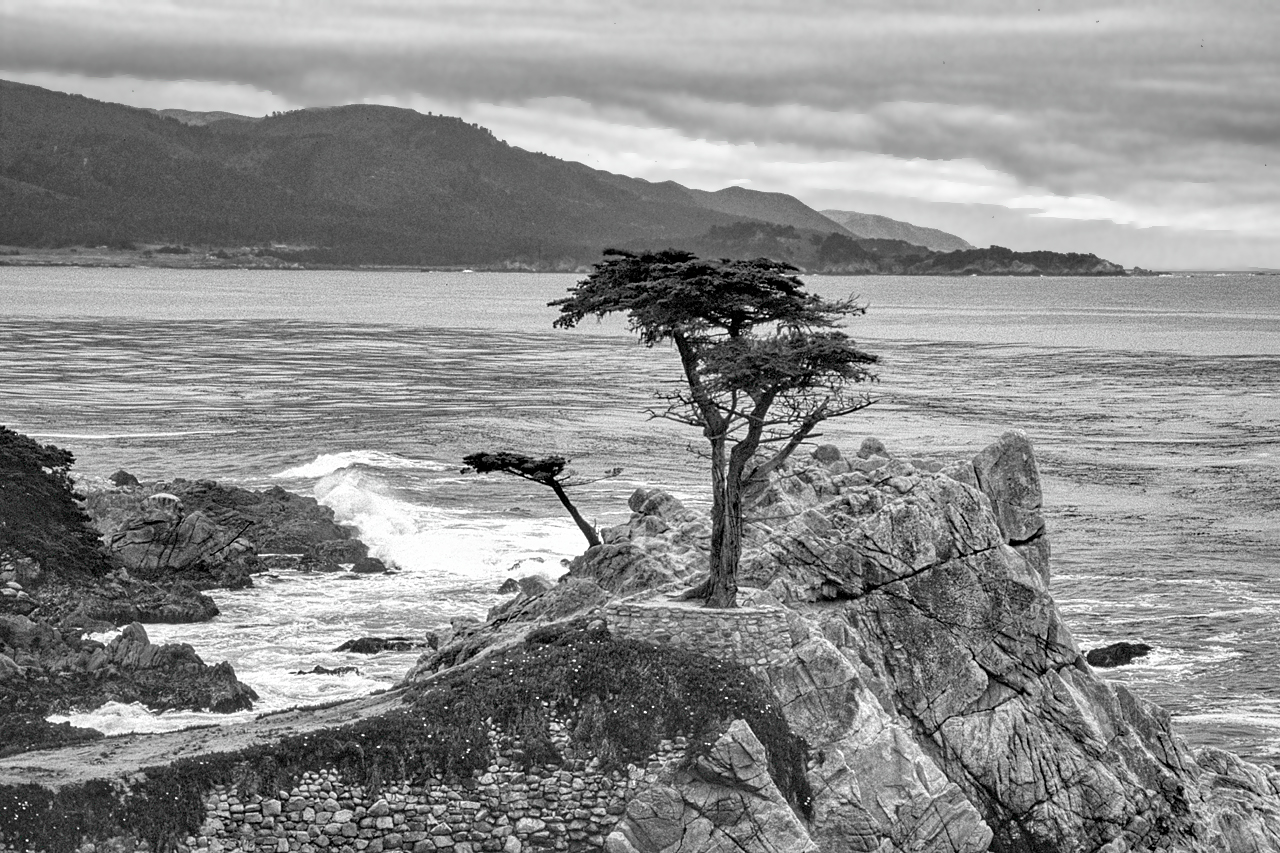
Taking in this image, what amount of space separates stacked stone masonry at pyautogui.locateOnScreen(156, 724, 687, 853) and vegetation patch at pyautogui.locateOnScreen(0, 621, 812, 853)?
16cm

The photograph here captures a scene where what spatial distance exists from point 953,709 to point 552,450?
4012cm

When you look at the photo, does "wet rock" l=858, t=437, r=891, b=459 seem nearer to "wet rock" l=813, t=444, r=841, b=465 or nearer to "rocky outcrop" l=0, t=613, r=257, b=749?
"wet rock" l=813, t=444, r=841, b=465

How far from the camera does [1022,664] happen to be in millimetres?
23016

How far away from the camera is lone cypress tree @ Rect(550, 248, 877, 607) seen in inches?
882

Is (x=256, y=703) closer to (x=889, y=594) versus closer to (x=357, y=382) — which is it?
(x=889, y=594)

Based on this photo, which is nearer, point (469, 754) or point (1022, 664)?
point (469, 754)

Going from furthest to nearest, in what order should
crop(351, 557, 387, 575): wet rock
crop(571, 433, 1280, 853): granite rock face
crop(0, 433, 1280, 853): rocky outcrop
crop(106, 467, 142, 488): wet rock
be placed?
crop(106, 467, 142, 488): wet rock < crop(351, 557, 387, 575): wet rock < crop(571, 433, 1280, 853): granite rock face < crop(0, 433, 1280, 853): rocky outcrop

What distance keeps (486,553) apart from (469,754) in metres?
22.0

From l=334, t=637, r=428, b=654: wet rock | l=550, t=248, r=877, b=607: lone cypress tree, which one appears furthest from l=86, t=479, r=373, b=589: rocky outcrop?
l=550, t=248, r=877, b=607: lone cypress tree

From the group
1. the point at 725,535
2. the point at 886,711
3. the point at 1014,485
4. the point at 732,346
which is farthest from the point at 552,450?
the point at 886,711

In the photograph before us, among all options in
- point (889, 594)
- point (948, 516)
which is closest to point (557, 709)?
point (889, 594)

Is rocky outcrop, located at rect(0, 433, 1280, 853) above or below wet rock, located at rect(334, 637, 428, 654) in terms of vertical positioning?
above

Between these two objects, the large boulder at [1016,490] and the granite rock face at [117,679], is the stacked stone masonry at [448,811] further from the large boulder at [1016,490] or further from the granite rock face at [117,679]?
the large boulder at [1016,490]

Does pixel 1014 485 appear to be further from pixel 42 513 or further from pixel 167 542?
pixel 42 513
